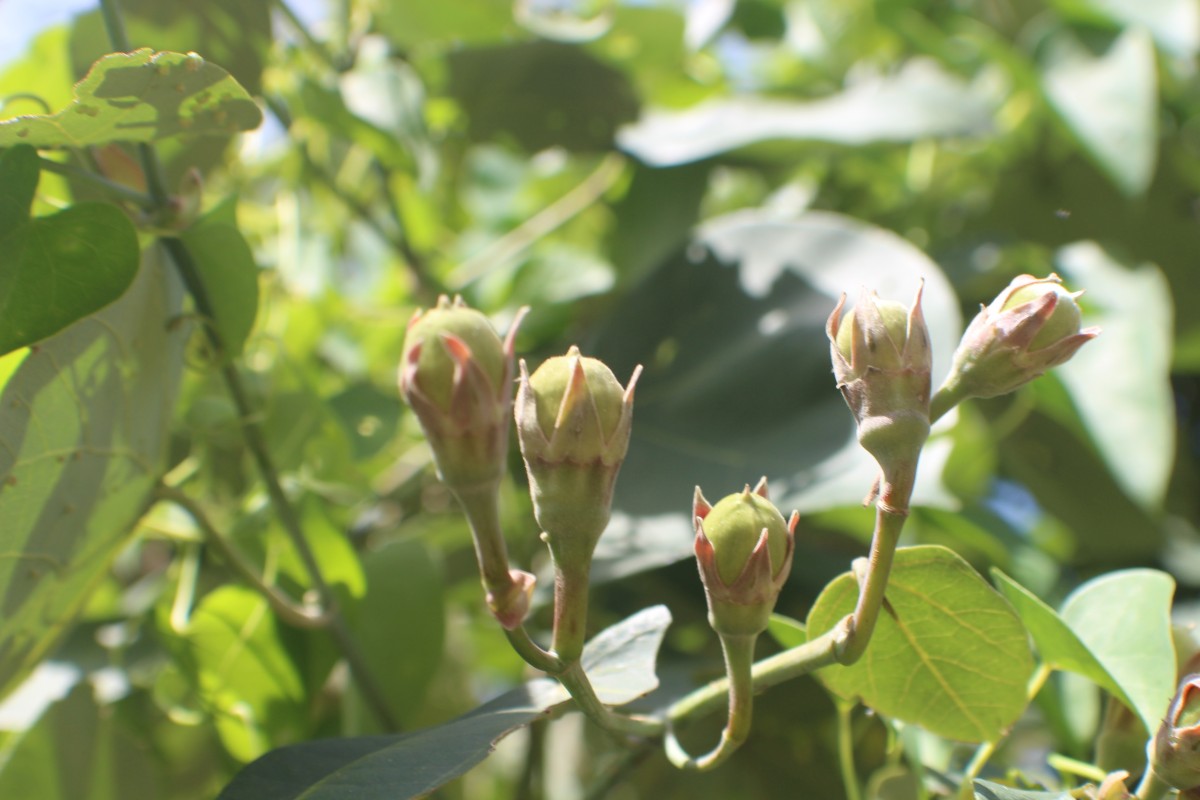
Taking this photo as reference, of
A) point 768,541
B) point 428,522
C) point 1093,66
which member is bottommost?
point 428,522

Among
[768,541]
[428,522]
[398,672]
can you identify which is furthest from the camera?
[428,522]

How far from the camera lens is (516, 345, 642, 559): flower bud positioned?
0.92ft

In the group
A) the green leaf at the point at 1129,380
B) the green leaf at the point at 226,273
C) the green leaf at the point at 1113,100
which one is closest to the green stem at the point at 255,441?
the green leaf at the point at 226,273

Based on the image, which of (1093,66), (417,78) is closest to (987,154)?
(1093,66)

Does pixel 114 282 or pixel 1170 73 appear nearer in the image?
pixel 114 282

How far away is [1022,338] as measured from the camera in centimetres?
29

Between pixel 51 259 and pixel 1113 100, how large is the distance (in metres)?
0.71

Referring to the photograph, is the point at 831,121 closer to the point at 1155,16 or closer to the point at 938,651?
the point at 1155,16

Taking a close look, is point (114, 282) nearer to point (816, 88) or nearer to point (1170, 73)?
point (816, 88)

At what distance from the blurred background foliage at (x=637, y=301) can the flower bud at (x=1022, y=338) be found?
18 cm

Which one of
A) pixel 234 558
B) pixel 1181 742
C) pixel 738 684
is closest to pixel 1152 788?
pixel 1181 742

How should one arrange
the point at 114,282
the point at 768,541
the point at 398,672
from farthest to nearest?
the point at 398,672 < the point at 114,282 < the point at 768,541

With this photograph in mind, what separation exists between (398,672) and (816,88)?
576mm

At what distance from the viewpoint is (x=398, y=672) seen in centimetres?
53
